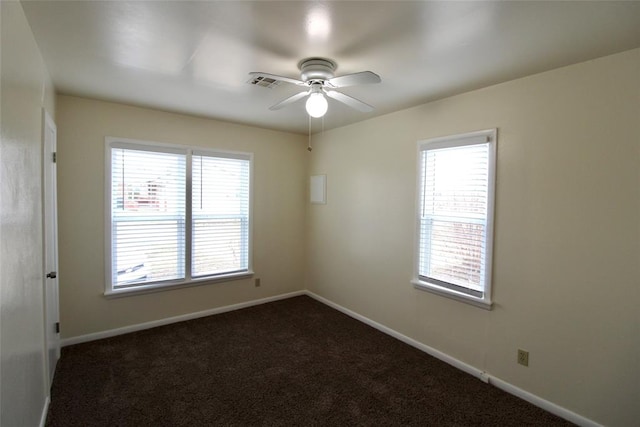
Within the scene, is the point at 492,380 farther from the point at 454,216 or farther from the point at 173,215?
the point at 173,215

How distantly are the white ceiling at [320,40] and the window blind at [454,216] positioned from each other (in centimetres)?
63

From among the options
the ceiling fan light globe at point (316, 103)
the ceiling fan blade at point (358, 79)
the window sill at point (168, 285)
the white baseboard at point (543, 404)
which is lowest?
the white baseboard at point (543, 404)

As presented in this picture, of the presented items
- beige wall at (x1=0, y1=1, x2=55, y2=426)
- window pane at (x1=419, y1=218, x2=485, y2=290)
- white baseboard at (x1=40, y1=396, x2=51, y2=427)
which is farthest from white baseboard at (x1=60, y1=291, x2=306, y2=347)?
window pane at (x1=419, y1=218, x2=485, y2=290)

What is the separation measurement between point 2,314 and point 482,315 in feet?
10.2

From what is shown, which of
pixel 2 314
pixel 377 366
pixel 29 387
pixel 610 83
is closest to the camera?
pixel 2 314

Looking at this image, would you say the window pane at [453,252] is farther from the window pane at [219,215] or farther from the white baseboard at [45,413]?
the white baseboard at [45,413]

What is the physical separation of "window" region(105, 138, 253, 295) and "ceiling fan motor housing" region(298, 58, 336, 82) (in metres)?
2.15

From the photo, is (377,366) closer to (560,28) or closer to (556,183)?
(556,183)

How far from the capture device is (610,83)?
2.05 metres

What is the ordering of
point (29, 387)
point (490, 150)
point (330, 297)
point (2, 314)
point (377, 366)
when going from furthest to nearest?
point (330, 297) → point (377, 366) → point (490, 150) → point (29, 387) → point (2, 314)

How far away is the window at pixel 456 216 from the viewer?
2705 millimetres

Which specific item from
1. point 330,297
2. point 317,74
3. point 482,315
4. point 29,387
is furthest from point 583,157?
point 29,387

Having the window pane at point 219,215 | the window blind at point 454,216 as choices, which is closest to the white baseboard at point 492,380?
the window blind at point 454,216

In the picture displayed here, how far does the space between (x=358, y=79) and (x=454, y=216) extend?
5.37ft
